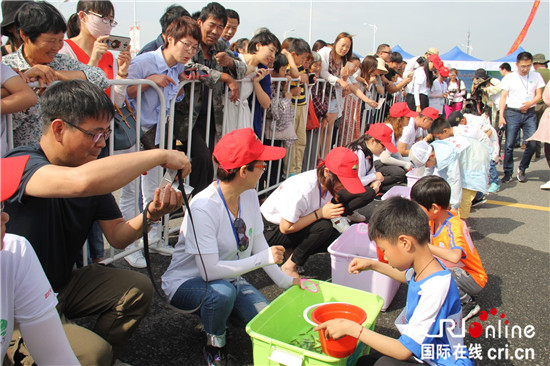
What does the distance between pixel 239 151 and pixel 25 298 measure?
137 cm

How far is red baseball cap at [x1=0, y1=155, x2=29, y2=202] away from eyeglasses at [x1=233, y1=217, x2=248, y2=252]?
142 centimetres

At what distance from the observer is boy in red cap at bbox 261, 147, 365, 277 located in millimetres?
3521

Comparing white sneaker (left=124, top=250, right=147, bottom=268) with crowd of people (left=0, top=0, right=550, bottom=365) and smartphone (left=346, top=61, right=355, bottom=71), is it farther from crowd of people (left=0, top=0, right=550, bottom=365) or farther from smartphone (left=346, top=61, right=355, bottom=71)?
smartphone (left=346, top=61, right=355, bottom=71)

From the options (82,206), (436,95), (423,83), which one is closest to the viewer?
(82,206)

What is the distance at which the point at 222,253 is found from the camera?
9.06ft

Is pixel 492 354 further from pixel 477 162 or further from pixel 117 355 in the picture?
pixel 477 162

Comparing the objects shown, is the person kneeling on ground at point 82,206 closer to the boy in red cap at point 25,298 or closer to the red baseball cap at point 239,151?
the boy in red cap at point 25,298

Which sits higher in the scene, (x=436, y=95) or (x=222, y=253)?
(x=436, y=95)

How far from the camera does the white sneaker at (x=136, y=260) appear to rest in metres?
3.68

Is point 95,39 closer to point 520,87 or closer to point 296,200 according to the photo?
point 296,200

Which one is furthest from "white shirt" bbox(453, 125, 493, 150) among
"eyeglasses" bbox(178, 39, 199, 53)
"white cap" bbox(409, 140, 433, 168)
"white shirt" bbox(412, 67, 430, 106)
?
"eyeglasses" bbox(178, 39, 199, 53)

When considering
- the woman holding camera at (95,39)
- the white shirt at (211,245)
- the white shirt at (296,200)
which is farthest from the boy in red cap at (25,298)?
the white shirt at (296,200)

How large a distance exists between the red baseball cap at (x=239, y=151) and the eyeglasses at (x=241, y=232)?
1.15 ft

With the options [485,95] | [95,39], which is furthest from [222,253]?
[485,95]
